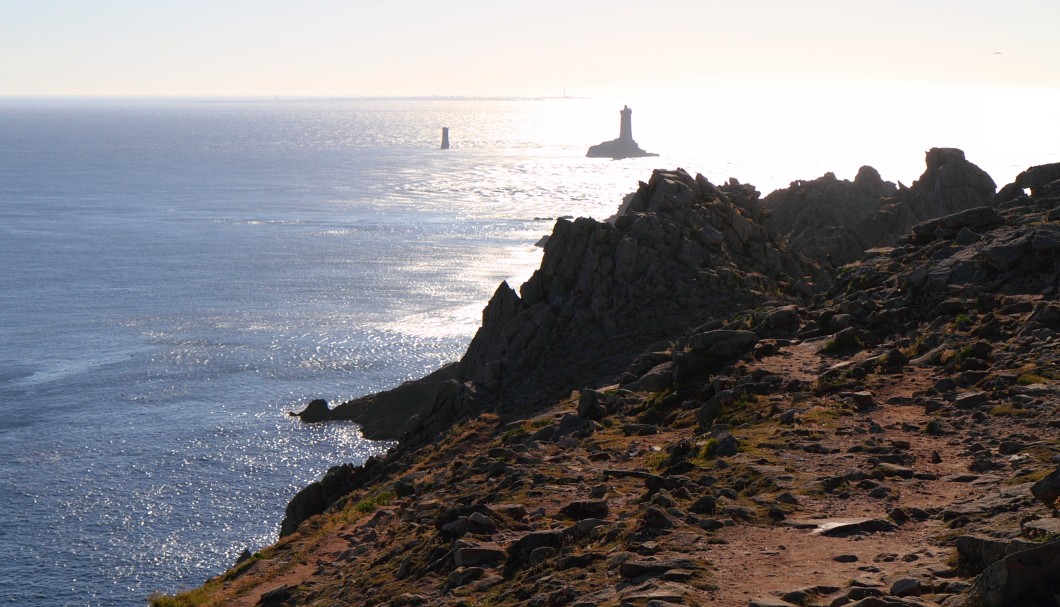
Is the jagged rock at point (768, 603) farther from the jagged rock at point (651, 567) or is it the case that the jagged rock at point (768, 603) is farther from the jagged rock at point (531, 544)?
the jagged rock at point (531, 544)

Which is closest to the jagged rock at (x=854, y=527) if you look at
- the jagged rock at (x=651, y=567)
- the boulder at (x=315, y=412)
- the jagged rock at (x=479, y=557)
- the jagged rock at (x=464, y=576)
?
the jagged rock at (x=651, y=567)

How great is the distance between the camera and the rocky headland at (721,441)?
1541cm

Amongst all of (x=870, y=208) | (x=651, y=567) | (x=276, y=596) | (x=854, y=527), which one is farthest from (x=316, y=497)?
(x=870, y=208)

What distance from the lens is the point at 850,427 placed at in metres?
22.0

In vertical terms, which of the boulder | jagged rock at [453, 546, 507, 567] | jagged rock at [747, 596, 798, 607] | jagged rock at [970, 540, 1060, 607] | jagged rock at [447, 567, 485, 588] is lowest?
the boulder

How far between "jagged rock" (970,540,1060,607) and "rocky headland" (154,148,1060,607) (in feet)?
0.07

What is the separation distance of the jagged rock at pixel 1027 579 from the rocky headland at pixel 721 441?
0.02 m

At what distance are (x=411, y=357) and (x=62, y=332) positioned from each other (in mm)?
33986

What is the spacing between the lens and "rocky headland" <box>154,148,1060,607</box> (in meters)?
15.4

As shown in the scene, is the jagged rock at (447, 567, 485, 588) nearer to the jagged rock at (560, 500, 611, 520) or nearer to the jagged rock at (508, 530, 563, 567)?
the jagged rock at (508, 530, 563, 567)

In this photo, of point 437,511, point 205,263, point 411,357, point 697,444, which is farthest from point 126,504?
point 205,263

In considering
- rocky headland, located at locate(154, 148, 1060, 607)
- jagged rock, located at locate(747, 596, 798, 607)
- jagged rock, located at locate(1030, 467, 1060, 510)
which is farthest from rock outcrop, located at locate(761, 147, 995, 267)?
jagged rock, located at locate(747, 596, 798, 607)

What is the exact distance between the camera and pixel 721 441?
21906 millimetres

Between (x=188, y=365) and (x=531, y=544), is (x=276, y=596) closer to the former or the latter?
(x=531, y=544)
